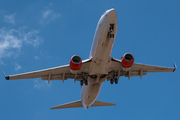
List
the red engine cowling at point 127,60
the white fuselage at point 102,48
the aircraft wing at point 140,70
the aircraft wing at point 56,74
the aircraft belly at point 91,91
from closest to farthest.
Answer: the white fuselage at point 102,48, the red engine cowling at point 127,60, the aircraft wing at point 56,74, the aircraft belly at point 91,91, the aircraft wing at point 140,70

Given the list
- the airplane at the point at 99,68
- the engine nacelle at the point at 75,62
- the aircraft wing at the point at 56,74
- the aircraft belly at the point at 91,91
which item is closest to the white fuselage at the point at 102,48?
the airplane at the point at 99,68

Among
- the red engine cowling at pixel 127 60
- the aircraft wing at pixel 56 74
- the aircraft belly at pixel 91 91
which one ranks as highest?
the aircraft wing at pixel 56 74

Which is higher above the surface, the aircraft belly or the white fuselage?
the white fuselage

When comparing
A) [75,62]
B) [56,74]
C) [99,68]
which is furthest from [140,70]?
[56,74]

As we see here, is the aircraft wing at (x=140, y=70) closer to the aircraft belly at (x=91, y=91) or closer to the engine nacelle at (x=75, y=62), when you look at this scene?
A: the aircraft belly at (x=91, y=91)

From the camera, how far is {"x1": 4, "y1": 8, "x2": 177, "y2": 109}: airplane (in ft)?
77.6

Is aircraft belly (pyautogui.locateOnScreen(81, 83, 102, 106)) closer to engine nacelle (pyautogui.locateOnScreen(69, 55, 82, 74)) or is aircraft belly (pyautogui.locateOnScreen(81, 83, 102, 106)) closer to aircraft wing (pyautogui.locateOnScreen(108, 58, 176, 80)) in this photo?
aircraft wing (pyautogui.locateOnScreen(108, 58, 176, 80))

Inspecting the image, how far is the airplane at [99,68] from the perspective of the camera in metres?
23.7

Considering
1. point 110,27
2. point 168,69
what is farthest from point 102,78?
point 168,69

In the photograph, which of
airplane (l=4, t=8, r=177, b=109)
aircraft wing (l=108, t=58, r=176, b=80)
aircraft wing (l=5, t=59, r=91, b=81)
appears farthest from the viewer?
aircraft wing (l=108, t=58, r=176, b=80)

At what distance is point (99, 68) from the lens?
26.0 m

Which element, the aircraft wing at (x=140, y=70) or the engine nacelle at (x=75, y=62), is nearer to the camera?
the engine nacelle at (x=75, y=62)

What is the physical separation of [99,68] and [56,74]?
18.8 ft

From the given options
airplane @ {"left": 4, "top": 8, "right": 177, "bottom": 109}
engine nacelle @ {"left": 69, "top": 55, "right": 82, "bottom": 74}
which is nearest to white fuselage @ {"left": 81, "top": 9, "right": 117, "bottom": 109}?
airplane @ {"left": 4, "top": 8, "right": 177, "bottom": 109}
